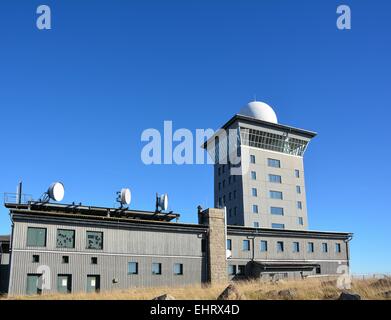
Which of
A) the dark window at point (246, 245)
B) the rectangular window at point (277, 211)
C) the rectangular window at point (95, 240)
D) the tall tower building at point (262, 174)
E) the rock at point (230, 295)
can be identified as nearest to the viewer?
the rock at point (230, 295)

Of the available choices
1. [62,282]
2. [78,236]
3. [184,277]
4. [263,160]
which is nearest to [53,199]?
[78,236]

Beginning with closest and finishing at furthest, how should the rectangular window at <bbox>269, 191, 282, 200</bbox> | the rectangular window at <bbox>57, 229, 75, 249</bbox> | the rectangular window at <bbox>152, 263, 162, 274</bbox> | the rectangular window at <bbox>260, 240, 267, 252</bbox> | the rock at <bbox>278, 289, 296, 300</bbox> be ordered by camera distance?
the rock at <bbox>278, 289, 296, 300</bbox>, the rectangular window at <bbox>57, 229, 75, 249</bbox>, the rectangular window at <bbox>152, 263, 162, 274</bbox>, the rectangular window at <bbox>260, 240, 267, 252</bbox>, the rectangular window at <bbox>269, 191, 282, 200</bbox>

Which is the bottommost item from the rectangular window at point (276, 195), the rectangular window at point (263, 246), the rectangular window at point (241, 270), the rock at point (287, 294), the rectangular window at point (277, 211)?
the rock at point (287, 294)

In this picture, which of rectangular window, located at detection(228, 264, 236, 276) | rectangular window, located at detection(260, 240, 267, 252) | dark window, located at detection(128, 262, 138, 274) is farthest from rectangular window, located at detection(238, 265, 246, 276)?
dark window, located at detection(128, 262, 138, 274)

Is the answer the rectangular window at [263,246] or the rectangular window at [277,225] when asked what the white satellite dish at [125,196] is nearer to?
the rectangular window at [263,246]

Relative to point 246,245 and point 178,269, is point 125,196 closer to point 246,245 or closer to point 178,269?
point 178,269

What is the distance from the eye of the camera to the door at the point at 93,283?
39.5 m

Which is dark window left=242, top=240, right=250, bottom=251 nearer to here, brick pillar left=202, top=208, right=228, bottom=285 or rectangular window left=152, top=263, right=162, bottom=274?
brick pillar left=202, top=208, right=228, bottom=285

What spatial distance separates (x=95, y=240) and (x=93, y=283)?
3991mm

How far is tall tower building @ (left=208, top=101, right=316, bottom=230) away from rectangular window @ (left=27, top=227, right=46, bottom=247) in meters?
42.4

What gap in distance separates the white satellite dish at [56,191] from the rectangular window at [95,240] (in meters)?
4.76

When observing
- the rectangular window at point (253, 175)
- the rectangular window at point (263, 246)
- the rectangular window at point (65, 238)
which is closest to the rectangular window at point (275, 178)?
the rectangular window at point (253, 175)

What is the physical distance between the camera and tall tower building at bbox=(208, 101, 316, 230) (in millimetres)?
77125
